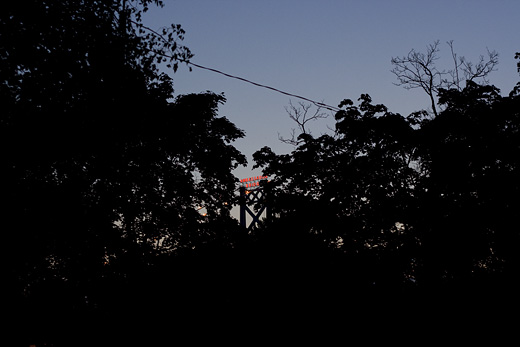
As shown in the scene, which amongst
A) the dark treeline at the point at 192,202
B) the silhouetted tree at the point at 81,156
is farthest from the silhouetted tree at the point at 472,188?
the silhouetted tree at the point at 81,156

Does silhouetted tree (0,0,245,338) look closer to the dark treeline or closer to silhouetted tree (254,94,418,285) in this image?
the dark treeline

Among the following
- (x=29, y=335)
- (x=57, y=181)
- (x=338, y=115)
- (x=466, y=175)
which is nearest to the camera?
(x=29, y=335)

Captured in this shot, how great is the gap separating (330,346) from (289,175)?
6905 mm

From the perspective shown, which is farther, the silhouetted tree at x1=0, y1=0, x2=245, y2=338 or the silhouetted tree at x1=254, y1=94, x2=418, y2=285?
the silhouetted tree at x1=254, y1=94, x2=418, y2=285

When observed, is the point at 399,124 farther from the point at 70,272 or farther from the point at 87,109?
the point at 70,272

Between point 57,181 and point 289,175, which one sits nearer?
point 57,181

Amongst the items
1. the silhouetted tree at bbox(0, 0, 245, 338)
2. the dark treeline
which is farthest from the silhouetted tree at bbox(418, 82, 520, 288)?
the silhouetted tree at bbox(0, 0, 245, 338)

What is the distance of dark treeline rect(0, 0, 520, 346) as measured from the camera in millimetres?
7820

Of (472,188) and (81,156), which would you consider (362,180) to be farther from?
(81,156)

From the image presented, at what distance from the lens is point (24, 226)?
792cm

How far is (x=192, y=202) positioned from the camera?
1362 cm

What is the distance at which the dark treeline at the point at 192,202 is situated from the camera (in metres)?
7.82

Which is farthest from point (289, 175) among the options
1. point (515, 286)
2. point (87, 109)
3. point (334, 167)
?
point (515, 286)

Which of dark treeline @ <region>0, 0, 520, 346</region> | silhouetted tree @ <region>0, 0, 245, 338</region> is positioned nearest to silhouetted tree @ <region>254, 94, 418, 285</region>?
dark treeline @ <region>0, 0, 520, 346</region>
